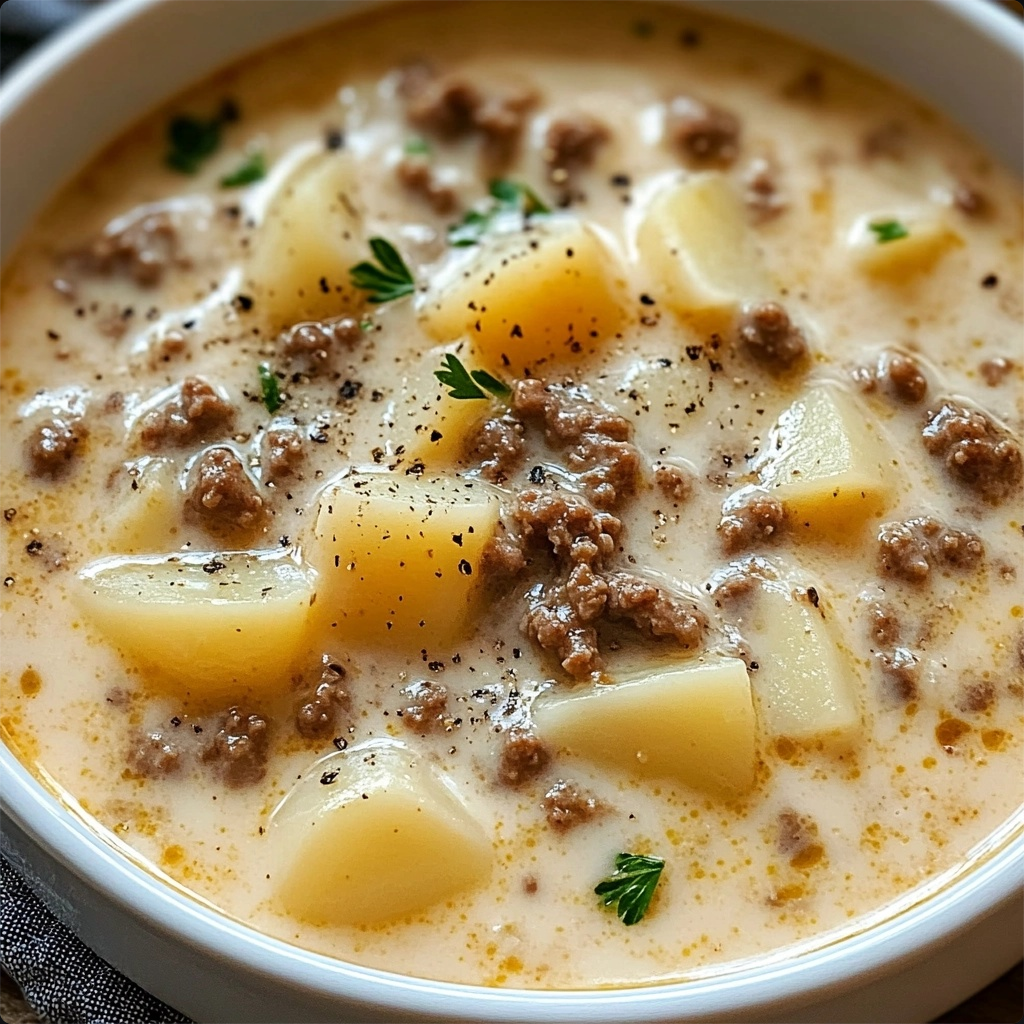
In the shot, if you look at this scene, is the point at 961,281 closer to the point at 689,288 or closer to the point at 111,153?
the point at 689,288

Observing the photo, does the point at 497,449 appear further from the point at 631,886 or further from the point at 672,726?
the point at 631,886

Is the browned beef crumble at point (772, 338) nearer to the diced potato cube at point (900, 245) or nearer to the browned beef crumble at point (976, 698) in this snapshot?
the diced potato cube at point (900, 245)

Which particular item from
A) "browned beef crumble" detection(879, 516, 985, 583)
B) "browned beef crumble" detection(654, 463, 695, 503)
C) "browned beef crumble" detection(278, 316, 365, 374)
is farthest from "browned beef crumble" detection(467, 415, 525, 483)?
"browned beef crumble" detection(879, 516, 985, 583)

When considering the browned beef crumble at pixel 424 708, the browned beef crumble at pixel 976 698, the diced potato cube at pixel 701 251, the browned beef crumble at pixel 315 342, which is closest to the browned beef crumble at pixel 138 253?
the browned beef crumble at pixel 315 342

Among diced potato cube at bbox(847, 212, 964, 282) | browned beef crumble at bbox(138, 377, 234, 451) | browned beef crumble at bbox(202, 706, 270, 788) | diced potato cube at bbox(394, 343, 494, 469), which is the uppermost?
diced potato cube at bbox(847, 212, 964, 282)

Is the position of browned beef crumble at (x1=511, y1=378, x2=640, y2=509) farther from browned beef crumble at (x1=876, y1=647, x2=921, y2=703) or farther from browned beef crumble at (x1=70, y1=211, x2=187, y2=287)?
browned beef crumble at (x1=70, y1=211, x2=187, y2=287)

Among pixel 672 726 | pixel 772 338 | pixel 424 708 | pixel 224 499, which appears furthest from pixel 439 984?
pixel 772 338
